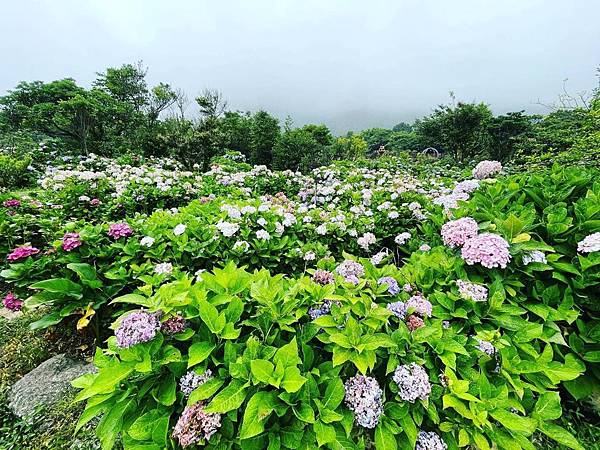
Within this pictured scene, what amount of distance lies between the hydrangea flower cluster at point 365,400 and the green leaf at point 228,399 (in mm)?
345

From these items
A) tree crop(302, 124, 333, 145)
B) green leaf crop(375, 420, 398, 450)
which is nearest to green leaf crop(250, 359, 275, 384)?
green leaf crop(375, 420, 398, 450)

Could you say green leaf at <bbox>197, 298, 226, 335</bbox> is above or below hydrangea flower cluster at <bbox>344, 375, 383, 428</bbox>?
above

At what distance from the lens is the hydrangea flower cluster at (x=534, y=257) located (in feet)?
4.77

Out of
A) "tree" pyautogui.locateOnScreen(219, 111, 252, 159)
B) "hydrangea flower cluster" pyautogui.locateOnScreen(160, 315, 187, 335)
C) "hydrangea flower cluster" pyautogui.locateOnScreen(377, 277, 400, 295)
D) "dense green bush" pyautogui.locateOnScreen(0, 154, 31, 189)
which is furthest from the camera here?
"tree" pyautogui.locateOnScreen(219, 111, 252, 159)

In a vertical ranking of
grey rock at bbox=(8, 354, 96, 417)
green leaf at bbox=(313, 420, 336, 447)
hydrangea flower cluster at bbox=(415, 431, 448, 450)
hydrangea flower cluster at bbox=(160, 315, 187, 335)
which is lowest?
grey rock at bbox=(8, 354, 96, 417)

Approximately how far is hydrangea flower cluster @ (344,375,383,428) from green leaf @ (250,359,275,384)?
275mm

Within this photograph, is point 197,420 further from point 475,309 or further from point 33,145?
point 33,145

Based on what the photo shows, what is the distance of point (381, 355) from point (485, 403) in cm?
38

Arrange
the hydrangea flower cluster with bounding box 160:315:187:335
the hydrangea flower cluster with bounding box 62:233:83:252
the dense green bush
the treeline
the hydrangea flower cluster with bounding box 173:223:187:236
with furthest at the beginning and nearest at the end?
the treeline
the dense green bush
the hydrangea flower cluster with bounding box 173:223:187:236
the hydrangea flower cluster with bounding box 62:233:83:252
the hydrangea flower cluster with bounding box 160:315:187:335

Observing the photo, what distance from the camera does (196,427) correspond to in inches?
35.7

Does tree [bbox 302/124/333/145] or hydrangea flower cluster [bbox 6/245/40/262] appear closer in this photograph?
hydrangea flower cluster [bbox 6/245/40/262]

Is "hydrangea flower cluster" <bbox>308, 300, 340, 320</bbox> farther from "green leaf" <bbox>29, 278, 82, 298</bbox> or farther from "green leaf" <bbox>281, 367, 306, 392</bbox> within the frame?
"green leaf" <bbox>29, 278, 82, 298</bbox>

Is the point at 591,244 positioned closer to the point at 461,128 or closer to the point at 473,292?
the point at 473,292

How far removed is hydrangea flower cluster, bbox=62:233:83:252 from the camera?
2.16 metres
